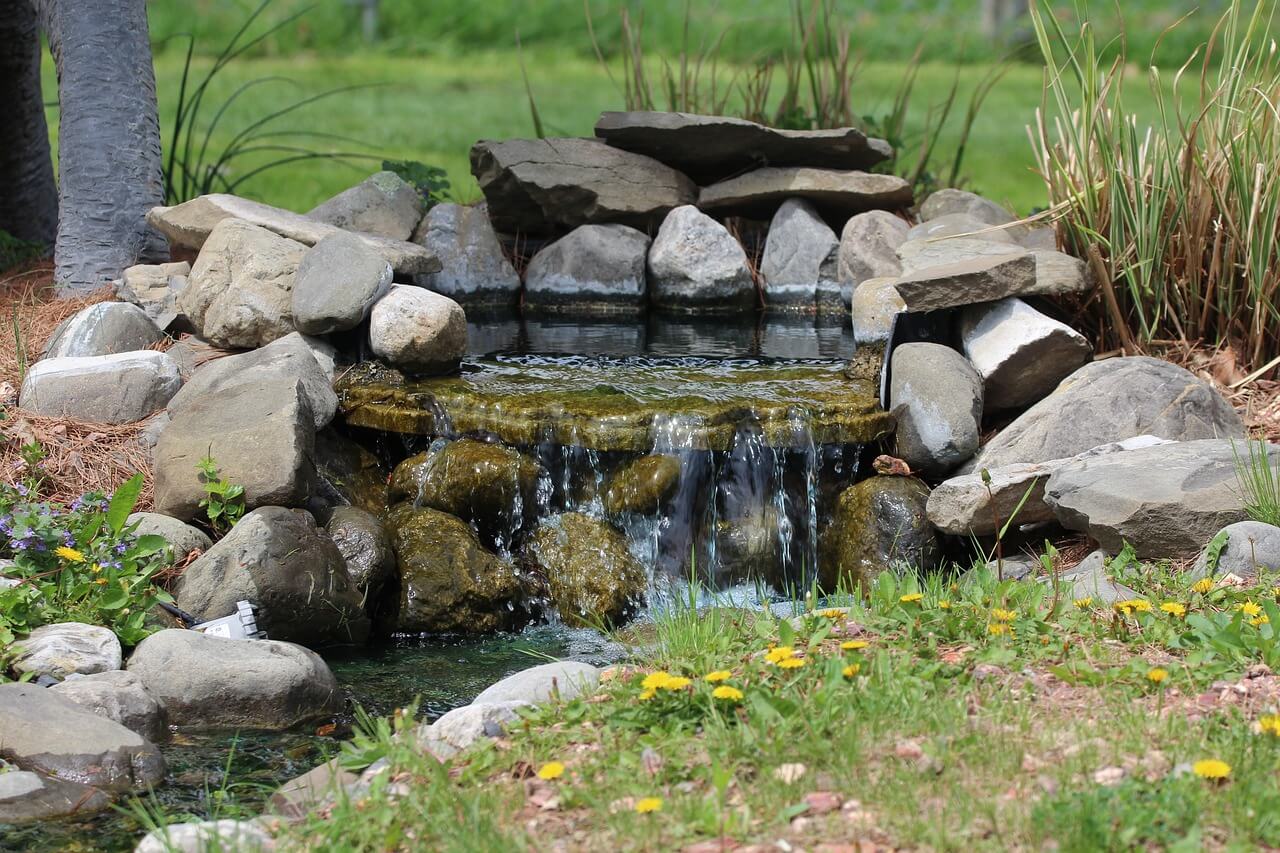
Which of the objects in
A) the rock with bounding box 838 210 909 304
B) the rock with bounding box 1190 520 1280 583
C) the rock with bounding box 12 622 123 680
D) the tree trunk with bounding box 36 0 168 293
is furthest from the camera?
the rock with bounding box 838 210 909 304

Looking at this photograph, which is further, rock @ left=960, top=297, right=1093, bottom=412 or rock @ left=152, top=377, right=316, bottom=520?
rock @ left=960, top=297, right=1093, bottom=412

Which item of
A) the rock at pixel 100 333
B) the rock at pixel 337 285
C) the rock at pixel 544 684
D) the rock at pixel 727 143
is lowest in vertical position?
the rock at pixel 544 684

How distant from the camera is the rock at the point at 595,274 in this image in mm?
7559

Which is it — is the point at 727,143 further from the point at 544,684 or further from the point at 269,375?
the point at 544,684

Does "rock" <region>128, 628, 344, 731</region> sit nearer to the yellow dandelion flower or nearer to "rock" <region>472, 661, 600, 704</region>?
"rock" <region>472, 661, 600, 704</region>

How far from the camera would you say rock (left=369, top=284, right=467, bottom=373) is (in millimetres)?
5621

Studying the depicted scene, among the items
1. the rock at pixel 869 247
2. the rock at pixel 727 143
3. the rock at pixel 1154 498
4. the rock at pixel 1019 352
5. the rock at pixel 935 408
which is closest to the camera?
the rock at pixel 1154 498

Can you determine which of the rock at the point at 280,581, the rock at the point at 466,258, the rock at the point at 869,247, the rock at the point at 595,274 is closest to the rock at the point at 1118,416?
the rock at the point at 869,247

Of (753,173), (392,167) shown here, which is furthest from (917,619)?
(392,167)

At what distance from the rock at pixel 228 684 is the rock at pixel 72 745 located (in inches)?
12.2

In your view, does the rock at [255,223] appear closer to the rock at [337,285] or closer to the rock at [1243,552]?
the rock at [337,285]

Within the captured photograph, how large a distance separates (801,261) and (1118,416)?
113 inches

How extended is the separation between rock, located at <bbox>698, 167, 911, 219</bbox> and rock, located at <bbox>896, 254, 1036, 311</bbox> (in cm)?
208

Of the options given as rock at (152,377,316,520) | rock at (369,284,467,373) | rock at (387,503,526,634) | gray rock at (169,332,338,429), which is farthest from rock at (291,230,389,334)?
rock at (387,503,526,634)
